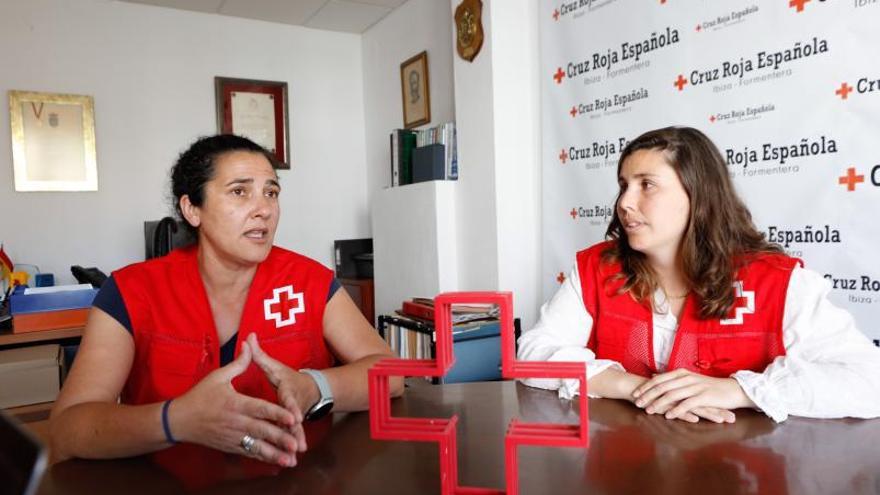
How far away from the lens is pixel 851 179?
1.76 metres

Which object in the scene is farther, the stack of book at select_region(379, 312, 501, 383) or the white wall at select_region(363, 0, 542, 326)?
the white wall at select_region(363, 0, 542, 326)

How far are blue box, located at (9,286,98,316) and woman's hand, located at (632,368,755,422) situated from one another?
7.72 ft

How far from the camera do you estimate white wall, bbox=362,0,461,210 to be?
3.59m

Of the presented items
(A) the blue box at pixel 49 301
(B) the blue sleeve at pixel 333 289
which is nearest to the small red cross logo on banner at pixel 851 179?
(B) the blue sleeve at pixel 333 289

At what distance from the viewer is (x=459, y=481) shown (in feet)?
2.56

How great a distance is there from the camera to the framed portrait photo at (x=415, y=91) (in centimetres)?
374

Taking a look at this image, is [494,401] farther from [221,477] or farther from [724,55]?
[724,55]

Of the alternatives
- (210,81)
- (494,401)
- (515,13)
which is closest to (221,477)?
(494,401)

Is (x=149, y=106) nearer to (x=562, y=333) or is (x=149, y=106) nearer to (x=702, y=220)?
(x=562, y=333)

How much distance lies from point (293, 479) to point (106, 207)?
3.47m

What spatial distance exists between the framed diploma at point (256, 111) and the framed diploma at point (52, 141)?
79cm

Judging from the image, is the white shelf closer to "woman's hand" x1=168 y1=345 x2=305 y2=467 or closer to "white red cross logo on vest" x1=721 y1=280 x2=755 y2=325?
"white red cross logo on vest" x1=721 y1=280 x2=755 y2=325

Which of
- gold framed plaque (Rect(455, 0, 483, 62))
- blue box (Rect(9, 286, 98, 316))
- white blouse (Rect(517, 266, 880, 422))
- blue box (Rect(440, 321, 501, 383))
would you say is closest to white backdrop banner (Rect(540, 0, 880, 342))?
gold framed plaque (Rect(455, 0, 483, 62))

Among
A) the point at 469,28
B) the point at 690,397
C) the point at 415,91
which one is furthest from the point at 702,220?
the point at 415,91
